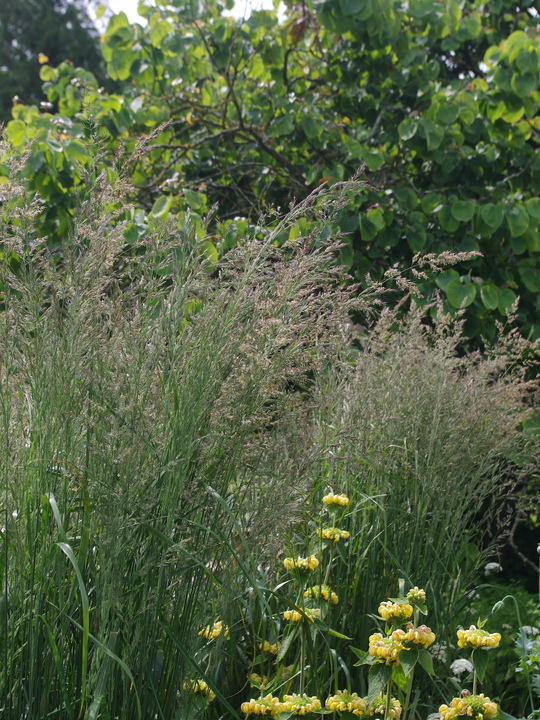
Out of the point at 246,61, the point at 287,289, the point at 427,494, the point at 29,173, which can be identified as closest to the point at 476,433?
the point at 427,494

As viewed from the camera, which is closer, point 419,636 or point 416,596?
point 419,636

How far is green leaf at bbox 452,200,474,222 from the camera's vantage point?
4082 mm

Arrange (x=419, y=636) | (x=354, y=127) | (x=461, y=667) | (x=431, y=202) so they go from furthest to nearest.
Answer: (x=354, y=127) → (x=431, y=202) → (x=461, y=667) → (x=419, y=636)

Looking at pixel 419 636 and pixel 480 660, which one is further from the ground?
pixel 419 636

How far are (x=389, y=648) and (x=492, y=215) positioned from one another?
299cm

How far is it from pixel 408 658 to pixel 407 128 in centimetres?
343

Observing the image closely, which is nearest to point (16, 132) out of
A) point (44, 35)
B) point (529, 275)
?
point (529, 275)

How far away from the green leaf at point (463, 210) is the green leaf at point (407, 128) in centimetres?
50

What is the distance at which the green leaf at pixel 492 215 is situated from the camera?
13.1ft

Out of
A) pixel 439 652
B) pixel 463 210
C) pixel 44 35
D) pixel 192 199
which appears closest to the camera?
pixel 439 652

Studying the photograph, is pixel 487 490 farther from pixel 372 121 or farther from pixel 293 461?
pixel 372 121

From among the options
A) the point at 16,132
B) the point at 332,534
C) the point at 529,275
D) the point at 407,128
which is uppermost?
the point at 16,132

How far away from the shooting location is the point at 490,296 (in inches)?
154

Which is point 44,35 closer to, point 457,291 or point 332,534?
point 457,291
